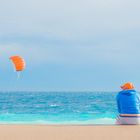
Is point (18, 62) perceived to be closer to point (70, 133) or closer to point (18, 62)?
point (18, 62)

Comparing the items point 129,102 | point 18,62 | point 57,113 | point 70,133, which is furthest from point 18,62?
point 57,113

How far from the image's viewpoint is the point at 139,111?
31.1 ft

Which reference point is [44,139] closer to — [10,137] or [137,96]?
[10,137]

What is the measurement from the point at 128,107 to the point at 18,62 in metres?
3.20

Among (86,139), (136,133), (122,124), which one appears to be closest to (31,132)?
(86,139)

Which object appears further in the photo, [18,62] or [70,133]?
[18,62]

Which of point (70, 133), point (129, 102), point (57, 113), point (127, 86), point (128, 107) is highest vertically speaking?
point (57, 113)

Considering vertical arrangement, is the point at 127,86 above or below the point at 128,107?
above

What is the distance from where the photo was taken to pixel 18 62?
10844 millimetres

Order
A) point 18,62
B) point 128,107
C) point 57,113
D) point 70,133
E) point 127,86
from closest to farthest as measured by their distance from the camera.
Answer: point 70,133
point 128,107
point 127,86
point 18,62
point 57,113

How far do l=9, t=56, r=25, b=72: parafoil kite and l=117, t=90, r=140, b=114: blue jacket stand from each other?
9.14ft

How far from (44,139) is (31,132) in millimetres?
893

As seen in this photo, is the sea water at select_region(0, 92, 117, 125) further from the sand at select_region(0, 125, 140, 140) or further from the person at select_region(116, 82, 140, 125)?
the sand at select_region(0, 125, 140, 140)

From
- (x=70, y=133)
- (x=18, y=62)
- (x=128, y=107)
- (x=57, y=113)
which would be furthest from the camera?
(x=57, y=113)
